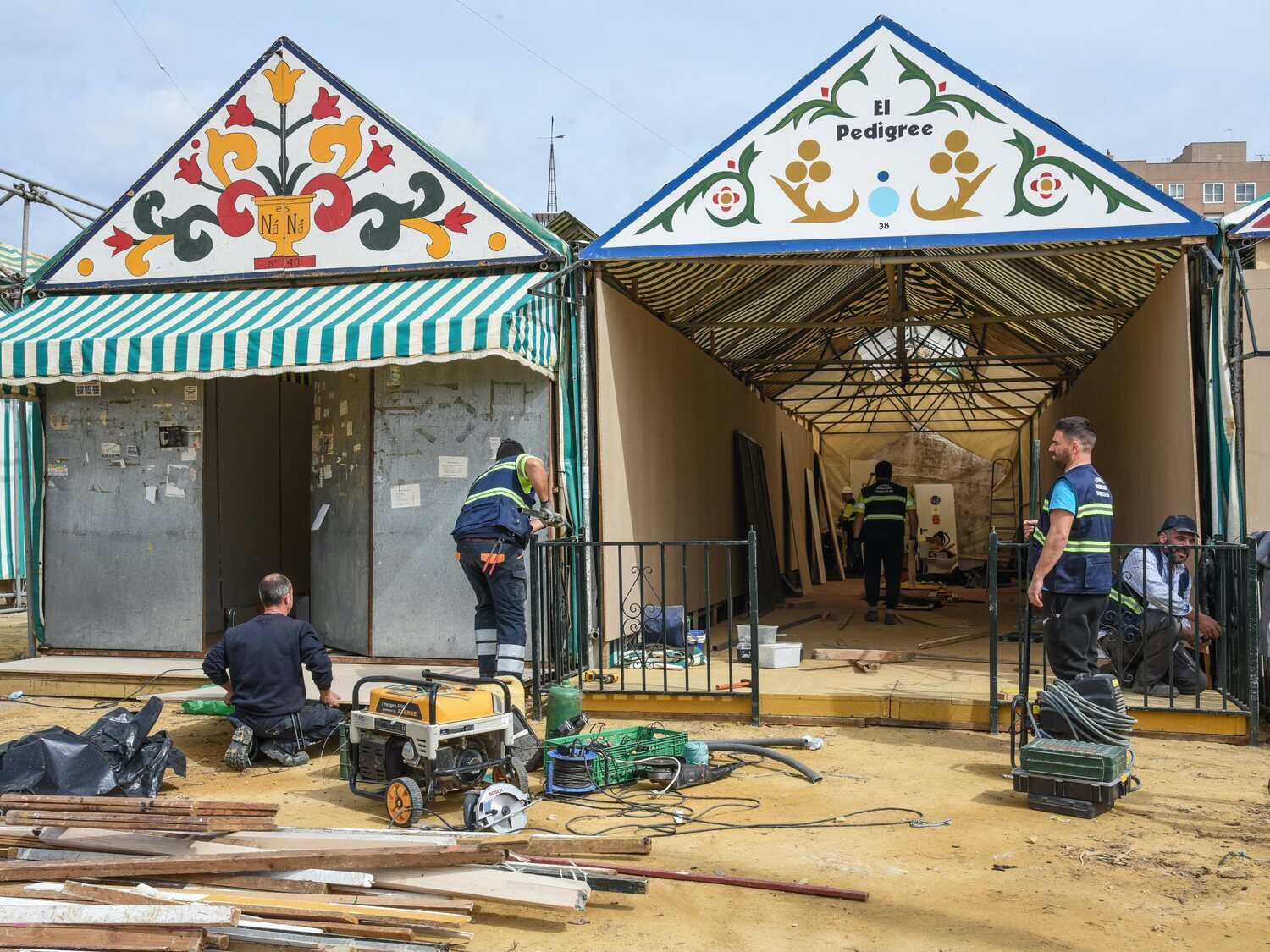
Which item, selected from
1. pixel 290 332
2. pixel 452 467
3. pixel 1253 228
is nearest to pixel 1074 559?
pixel 1253 228

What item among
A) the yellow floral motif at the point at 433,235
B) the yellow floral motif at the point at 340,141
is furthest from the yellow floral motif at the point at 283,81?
the yellow floral motif at the point at 433,235

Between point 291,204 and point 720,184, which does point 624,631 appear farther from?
point 291,204

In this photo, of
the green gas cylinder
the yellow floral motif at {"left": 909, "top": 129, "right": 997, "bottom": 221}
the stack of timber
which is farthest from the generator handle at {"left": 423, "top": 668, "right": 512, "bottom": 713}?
the yellow floral motif at {"left": 909, "top": 129, "right": 997, "bottom": 221}

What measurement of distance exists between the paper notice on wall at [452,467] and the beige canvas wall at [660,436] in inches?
39.9

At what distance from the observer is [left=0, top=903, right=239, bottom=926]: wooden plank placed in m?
3.42

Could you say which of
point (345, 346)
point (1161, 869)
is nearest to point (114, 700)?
point (345, 346)

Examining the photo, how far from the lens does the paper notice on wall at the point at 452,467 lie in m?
8.62

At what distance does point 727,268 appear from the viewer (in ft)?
33.0

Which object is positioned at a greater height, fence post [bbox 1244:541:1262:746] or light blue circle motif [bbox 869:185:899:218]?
light blue circle motif [bbox 869:185:899:218]

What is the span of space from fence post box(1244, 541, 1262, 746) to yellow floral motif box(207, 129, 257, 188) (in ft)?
24.9

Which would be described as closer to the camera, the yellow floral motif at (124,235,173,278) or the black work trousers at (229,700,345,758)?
the black work trousers at (229,700,345,758)

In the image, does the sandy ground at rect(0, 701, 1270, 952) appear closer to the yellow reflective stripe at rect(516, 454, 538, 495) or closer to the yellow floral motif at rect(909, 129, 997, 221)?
the yellow reflective stripe at rect(516, 454, 538, 495)

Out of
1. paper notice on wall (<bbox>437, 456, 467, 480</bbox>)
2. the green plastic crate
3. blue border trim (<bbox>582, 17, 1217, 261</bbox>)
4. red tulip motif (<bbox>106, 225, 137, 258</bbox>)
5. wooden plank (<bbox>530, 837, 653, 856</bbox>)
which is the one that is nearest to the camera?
wooden plank (<bbox>530, 837, 653, 856</bbox>)

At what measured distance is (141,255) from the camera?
9359 mm
